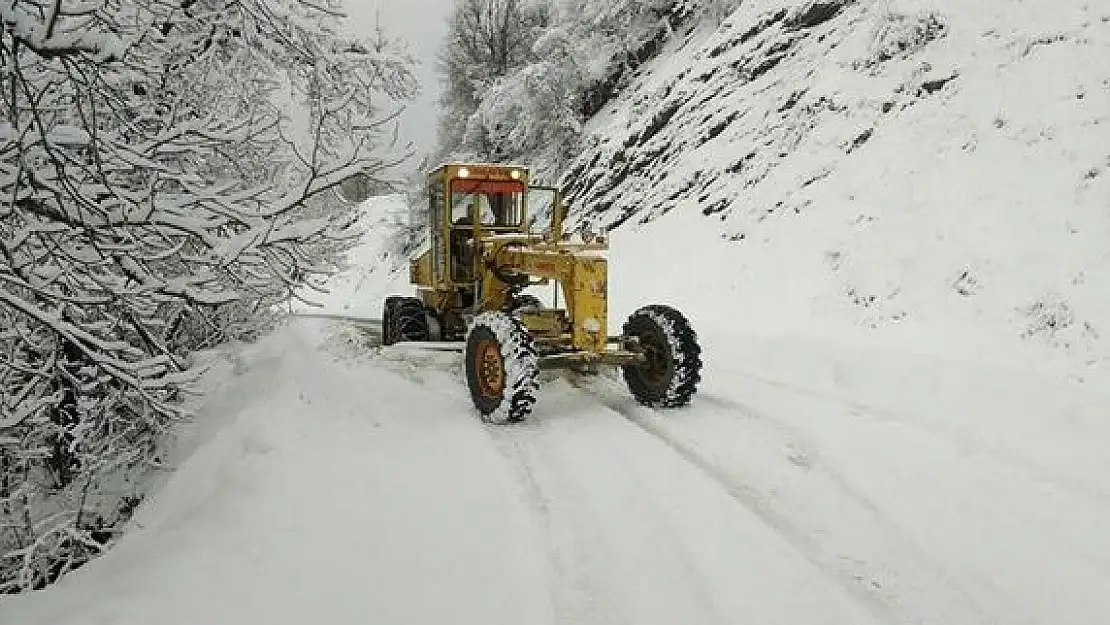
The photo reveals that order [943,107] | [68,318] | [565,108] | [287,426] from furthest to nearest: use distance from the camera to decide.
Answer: [565,108] → [943,107] → [287,426] → [68,318]

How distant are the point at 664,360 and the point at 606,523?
9.43 feet

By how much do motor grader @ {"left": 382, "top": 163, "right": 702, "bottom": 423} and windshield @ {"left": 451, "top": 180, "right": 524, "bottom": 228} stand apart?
0.5 inches

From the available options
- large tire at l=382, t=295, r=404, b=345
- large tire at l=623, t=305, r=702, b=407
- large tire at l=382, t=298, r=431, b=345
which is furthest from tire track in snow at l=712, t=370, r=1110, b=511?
large tire at l=382, t=295, r=404, b=345

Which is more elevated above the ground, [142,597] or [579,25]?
[579,25]

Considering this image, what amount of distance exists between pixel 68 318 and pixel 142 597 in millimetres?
1337

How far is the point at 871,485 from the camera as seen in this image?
489 cm

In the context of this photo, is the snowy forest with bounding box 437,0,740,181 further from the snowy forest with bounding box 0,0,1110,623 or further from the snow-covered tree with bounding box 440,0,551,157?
the snowy forest with bounding box 0,0,1110,623

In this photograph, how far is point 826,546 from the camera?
4.09 metres

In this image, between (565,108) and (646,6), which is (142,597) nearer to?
(565,108)

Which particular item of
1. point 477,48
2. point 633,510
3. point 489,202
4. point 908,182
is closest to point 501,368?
point 633,510

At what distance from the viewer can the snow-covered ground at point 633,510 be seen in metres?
3.50

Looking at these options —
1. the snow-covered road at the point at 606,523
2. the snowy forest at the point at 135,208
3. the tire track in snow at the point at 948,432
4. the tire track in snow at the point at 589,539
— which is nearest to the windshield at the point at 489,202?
the snowy forest at the point at 135,208

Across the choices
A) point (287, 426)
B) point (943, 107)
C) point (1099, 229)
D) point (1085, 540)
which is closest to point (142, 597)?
point (287, 426)

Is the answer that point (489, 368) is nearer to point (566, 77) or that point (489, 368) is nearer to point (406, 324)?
point (406, 324)
